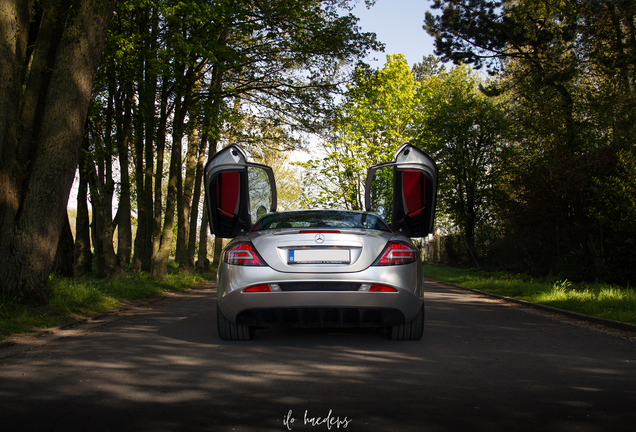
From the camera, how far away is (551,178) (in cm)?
1916

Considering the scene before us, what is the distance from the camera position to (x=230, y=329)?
6535 mm

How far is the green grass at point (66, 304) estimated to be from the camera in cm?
749

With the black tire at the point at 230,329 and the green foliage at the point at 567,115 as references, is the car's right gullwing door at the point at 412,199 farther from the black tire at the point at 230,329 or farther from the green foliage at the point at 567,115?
the green foliage at the point at 567,115

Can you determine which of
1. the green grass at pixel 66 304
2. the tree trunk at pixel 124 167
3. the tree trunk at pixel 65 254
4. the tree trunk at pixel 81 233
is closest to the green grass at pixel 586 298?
the green grass at pixel 66 304

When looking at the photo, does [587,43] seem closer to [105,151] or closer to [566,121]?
[566,121]

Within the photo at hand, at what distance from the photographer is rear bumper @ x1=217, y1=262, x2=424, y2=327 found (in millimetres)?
5910

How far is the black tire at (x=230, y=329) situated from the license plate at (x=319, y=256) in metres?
1.08

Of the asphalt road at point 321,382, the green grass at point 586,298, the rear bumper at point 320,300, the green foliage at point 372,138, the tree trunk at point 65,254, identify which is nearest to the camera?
the asphalt road at point 321,382

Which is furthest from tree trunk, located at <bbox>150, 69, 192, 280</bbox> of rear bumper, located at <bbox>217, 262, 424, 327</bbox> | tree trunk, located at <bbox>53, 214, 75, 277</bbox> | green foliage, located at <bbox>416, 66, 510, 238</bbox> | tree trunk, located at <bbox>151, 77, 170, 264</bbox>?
green foliage, located at <bbox>416, 66, 510, 238</bbox>

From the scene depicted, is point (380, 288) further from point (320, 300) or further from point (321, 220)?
point (321, 220)

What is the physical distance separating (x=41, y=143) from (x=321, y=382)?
249 inches

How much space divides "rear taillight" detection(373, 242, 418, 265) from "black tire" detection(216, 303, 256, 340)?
1.68m

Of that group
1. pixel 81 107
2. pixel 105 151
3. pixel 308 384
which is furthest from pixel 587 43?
pixel 308 384

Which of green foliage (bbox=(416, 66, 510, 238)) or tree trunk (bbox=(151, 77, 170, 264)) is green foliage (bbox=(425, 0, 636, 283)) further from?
green foliage (bbox=(416, 66, 510, 238))
